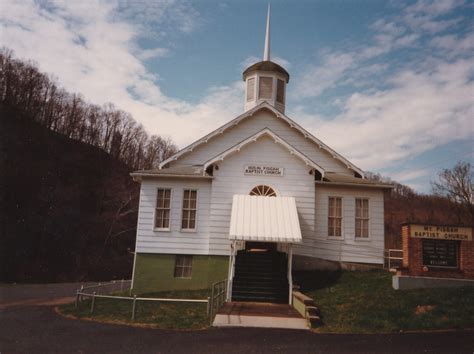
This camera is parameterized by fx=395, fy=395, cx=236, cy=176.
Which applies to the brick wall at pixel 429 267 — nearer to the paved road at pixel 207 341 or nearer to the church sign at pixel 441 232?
the church sign at pixel 441 232

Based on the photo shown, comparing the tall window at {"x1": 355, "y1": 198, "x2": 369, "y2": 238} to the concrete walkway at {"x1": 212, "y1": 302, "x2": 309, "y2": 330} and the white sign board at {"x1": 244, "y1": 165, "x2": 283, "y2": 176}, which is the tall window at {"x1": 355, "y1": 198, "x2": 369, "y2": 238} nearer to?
the white sign board at {"x1": 244, "y1": 165, "x2": 283, "y2": 176}

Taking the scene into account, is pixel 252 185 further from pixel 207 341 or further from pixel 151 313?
pixel 207 341

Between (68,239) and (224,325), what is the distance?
34.4 m

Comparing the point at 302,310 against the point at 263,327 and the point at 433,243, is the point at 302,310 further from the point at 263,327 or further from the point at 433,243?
the point at 433,243

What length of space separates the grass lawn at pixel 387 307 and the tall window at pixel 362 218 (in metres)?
3.89

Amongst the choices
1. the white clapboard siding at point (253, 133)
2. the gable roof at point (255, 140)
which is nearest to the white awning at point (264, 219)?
the gable roof at point (255, 140)

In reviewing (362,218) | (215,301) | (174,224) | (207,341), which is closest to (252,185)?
(174,224)

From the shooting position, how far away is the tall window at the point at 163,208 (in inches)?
784

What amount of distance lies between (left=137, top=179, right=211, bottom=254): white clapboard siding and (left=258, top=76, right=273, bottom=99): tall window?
301 inches

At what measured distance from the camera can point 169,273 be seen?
64.0 ft

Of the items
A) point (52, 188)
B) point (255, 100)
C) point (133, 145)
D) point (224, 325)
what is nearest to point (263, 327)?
point (224, 325)

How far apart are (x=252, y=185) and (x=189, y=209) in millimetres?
3445

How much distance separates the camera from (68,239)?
4125cm

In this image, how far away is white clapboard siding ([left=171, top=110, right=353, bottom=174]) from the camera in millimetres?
21891
